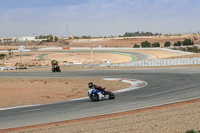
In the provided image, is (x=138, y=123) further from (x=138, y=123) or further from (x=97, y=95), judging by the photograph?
(x=97, y=95)

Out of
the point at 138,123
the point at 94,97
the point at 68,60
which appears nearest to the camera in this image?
the point at 138,123

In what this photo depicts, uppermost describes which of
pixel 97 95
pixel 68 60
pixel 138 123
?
pixel 97 95

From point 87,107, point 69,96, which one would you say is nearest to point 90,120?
point 87,107

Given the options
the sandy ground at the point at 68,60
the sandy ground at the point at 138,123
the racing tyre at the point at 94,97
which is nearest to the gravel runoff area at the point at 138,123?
the sandy ground at the point at 138,123

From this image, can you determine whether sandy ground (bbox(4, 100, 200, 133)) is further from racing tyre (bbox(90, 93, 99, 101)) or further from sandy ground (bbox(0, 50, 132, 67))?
sandy ground (bbox(0, 50, 132, 67))

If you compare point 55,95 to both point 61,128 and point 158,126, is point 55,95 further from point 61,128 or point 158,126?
point 158,126

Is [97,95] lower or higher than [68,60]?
higher

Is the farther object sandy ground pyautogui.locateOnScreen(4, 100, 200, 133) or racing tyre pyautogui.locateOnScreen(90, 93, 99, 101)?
racing tyre pyautogui.locateOnScreen(90, 93, 99, 101)

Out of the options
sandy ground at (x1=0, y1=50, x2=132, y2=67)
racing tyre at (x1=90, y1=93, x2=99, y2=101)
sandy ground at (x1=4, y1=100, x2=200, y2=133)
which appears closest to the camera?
sandy ground at (x1=4, y1=100, x2=200, y2=133)

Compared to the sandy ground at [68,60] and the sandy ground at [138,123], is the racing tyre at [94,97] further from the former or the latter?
the sandy ground at [68,60]

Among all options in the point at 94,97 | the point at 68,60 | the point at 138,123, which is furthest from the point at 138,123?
the point at 68,60

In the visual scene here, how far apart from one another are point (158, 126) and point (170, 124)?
51 centimetres

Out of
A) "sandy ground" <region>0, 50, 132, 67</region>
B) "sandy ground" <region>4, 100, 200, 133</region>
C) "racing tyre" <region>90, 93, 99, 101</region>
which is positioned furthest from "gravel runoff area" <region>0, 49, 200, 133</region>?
"sandy ground" <region>0, 50, 132, 67</region>

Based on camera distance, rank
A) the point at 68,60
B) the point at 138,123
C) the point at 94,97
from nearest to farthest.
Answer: the point at 138,123
the point at 94,97
the point at 68,60
